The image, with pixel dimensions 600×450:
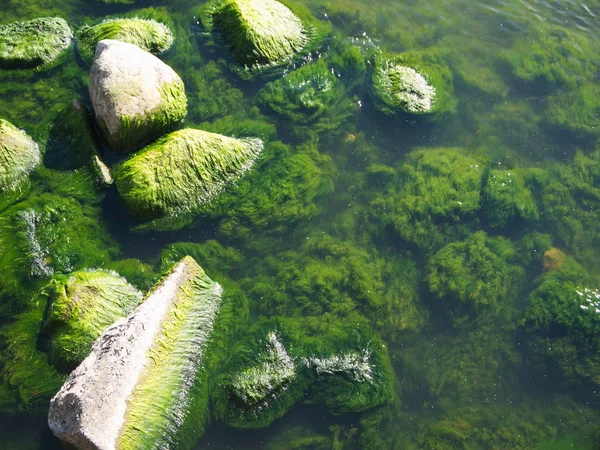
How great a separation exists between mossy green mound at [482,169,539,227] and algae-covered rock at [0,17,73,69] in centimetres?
500

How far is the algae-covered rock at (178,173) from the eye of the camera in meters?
4.93

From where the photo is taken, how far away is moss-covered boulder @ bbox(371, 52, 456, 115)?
6188 mm

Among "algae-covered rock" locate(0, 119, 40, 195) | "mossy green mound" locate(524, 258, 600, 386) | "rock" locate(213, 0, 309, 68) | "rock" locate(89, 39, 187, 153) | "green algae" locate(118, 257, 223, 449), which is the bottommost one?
"green algae" locate(118, 257, 223, 449)

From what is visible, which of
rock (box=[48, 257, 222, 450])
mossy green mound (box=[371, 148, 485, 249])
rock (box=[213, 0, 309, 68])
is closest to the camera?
rock (box=[48, 257, 222, 450])

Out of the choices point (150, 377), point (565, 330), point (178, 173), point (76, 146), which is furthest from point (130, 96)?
point (565, 330)

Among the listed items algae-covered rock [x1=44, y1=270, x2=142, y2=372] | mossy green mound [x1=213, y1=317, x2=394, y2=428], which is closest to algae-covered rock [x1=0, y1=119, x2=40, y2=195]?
algae-covered rock [x1=44, y1=270, x2=142, y2=372]

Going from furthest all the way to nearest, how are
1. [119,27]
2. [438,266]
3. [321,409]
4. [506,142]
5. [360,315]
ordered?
[506,142], [119,27], [438,266], [360,315], [321,409]

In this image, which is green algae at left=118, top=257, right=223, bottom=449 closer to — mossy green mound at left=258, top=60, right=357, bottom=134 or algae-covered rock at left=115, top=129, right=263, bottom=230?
algae-covered rock at left=115, top=129, right=263, bottom=230

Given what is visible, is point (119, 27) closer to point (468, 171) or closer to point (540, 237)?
point (468, 171)

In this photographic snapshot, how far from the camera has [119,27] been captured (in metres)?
5.95

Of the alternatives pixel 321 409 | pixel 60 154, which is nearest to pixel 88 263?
pixel 60 154

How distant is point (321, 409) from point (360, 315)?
3.09 ft

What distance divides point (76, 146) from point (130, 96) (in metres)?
0.74

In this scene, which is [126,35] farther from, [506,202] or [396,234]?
[506,202]
